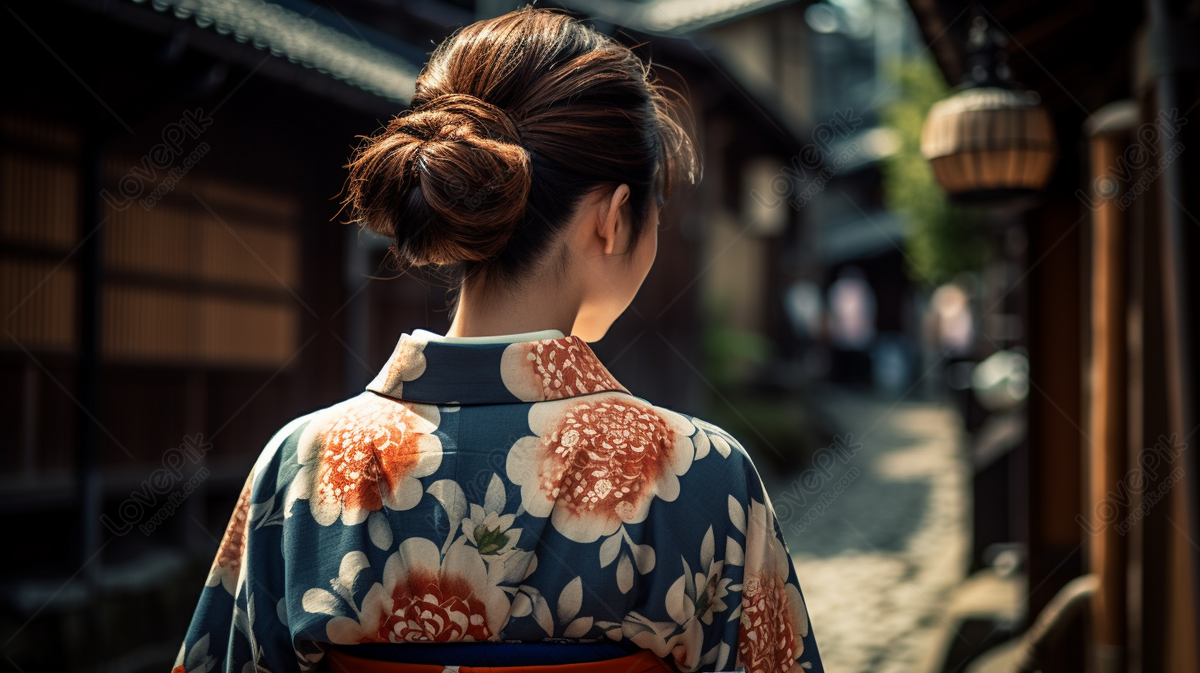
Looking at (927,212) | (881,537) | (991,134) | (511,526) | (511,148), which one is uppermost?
(927,212)

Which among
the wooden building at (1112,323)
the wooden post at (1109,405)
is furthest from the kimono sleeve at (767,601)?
the wooden post at (1109,405)

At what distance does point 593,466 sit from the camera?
1358 mm

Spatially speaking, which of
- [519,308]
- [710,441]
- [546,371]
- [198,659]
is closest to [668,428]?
[710,441]

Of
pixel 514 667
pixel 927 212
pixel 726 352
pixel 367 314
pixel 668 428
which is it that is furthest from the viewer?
pixel 927 212

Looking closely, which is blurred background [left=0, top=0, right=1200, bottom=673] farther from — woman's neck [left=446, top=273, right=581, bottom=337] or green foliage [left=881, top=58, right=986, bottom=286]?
green foliage [left=881, top=58, right=986, bottom=286]

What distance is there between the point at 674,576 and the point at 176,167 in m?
5.58

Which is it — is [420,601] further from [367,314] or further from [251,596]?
[367,314]

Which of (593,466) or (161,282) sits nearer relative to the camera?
(593,466)

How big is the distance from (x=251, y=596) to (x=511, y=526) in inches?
18.7

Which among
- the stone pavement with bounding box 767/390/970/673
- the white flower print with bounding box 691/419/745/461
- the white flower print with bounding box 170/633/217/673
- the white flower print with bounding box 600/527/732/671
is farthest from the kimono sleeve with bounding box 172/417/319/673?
the stone pavement with bounding box 767/390/970/673

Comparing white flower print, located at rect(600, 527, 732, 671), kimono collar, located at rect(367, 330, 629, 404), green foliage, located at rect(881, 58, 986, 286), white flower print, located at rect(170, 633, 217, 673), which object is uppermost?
green foliage, located at rect(881, 58, 986, 286)

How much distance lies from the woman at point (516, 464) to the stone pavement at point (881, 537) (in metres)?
4.98

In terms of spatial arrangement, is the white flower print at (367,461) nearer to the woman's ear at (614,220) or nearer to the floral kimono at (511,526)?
the floral kimono at (511,526)

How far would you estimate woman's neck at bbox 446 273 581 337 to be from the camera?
145cm
